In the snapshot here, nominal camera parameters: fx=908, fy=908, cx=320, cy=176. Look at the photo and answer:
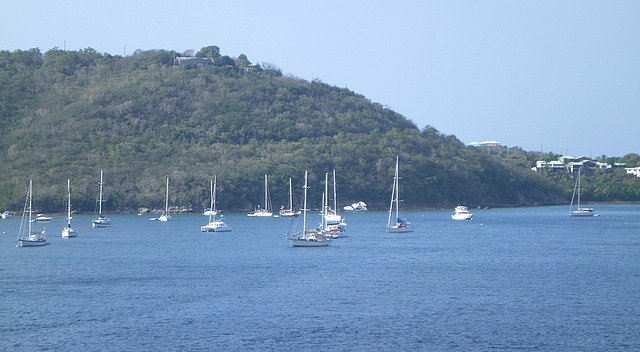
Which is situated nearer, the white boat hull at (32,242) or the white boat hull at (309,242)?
the white boat hull at (309,242)

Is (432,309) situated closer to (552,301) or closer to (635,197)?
(552,301)

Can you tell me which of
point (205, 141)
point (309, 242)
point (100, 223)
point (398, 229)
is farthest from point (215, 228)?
point (205, 141)

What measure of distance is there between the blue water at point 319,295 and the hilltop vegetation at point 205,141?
141 feet

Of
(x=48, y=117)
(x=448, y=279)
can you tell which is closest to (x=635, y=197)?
(x=48, y=117)

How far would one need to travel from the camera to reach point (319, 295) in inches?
1670

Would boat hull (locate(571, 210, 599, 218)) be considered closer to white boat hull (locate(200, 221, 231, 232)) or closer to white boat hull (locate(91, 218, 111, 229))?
white boat hull (locate(200, 221, 231, 232))

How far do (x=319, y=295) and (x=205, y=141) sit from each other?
96884 mm

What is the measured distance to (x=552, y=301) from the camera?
1606 inches

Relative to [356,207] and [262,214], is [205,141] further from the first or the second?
[262,214]

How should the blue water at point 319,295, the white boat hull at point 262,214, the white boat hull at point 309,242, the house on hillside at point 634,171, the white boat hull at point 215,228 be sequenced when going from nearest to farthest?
the blue water at point 319,295, the white boat hull at point 309,242, the white boat hull at point 215,228, the white boat hull at point 262,214, the house on hillside at point 634,171

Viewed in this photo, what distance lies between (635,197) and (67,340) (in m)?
155

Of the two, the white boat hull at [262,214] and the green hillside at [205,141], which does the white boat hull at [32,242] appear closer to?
the green hillside at [205,141]

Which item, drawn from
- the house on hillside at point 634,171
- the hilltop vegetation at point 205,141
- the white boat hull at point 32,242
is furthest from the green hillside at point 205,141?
the white boat hull at point 32,242

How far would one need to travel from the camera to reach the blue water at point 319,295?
32562mm
